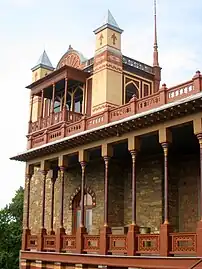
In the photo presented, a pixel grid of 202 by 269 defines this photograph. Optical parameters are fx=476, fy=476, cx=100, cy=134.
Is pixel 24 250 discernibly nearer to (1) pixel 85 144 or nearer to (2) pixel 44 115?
(1) pixel 85 144

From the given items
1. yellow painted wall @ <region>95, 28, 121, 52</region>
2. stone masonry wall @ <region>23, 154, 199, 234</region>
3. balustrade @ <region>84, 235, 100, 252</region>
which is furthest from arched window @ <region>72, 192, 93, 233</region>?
yellow painted wall @ <region>95, 28, 121, 52</region>

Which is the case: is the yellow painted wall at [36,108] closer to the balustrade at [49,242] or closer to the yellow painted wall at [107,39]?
the yellow painted wall at [107,39]

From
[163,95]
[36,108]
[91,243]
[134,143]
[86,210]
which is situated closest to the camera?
[163,95]

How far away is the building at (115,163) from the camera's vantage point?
1570cm

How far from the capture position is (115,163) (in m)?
21.9

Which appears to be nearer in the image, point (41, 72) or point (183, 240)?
point (183, 240)

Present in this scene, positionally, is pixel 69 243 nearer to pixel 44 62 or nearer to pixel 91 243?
pixel 91 243

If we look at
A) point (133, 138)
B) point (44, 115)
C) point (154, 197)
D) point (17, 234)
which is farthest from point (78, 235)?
point (17, 234)

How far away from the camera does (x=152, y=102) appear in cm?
1703

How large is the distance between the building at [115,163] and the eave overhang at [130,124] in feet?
0.13

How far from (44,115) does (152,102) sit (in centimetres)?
1202

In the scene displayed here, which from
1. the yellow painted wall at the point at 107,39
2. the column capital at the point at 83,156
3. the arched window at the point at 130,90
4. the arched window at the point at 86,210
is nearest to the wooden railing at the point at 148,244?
the column capital at the point at 83,156

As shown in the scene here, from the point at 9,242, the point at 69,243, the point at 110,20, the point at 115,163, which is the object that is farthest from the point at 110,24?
the point at 9,242

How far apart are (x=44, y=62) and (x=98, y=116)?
37.5ft
